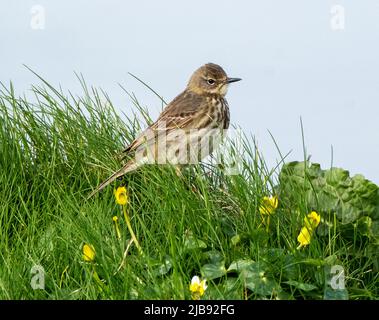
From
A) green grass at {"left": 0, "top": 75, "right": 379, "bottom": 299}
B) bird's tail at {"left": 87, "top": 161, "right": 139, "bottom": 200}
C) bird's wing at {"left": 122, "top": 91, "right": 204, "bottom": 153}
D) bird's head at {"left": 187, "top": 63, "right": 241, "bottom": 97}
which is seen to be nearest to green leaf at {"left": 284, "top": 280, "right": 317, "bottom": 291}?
green grass at {"left": 0, "top": 75, "right": 379, "bottom": 299}

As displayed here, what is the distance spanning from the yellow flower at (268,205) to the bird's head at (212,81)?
10.1ft

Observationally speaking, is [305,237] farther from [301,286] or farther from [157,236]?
[157,236]

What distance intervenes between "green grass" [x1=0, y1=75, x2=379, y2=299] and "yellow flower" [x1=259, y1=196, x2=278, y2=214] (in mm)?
132

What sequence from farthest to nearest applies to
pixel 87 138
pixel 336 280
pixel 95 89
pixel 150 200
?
pixel 95 89, pixel 87 138, pixel 150 200, pixel 336 280

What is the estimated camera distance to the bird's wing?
9023 mm

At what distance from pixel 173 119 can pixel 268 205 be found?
254 centimetres

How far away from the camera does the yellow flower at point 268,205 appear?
7090mm

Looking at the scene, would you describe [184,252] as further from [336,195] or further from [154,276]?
[336,195]

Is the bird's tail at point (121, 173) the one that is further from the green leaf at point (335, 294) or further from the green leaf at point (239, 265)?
the green leaf at point (335, 294)

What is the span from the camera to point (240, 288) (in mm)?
6445

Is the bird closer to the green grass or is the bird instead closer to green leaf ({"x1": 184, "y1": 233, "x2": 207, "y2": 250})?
Answer: the green grass

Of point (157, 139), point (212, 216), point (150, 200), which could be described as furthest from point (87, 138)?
point (212, 216)

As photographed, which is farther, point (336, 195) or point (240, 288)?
point (336, 195)
